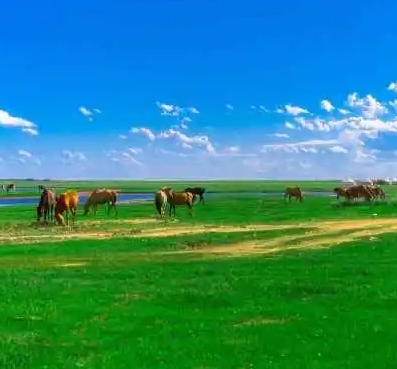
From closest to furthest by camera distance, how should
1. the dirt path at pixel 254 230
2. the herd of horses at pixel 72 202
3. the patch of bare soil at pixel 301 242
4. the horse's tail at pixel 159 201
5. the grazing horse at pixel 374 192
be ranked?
the patch of bare soil at pixel 301 242, the dirt path at pixel 254 230, the herd of horses at pixel 72 202, the horse's tail at pixel 159 201, the grazing horse at pixel 374 192

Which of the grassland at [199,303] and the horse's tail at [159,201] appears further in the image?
the horse's tail at [159,201]

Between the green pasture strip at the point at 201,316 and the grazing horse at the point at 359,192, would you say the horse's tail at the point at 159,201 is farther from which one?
the green pasture strip at the point at 201,316

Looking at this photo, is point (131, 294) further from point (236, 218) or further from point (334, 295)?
point (236, 218)

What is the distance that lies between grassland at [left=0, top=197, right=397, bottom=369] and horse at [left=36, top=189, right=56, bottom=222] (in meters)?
11.0

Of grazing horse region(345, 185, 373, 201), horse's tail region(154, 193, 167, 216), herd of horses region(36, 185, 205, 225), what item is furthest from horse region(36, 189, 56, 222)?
grazing horse region(345, 185, 373, 201)

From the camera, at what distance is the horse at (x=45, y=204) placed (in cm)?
4128

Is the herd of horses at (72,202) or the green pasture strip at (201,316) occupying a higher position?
the herd of horses at (72,202)

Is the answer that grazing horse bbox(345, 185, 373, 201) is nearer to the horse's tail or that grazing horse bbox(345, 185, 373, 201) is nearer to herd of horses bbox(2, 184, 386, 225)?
herd of horses bbox(2, 184, 386, 225)

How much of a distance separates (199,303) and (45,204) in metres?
28.2

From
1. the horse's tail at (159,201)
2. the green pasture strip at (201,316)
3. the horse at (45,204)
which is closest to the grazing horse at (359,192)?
the horse's tail at (159,201)

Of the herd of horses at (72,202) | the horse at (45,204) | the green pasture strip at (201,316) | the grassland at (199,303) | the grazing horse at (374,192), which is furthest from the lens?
the grazing horse at (374,192)

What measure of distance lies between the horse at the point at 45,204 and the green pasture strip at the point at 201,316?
20.0 meters

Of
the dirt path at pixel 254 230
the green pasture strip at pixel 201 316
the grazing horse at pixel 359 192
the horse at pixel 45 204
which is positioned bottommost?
the green pasture strip at pixel 201 316

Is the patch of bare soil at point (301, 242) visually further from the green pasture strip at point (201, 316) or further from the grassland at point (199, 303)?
the green pasture strip at point (201, 316)
